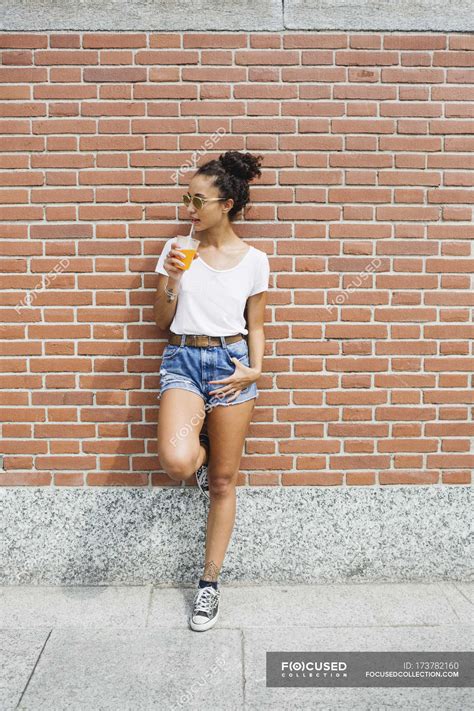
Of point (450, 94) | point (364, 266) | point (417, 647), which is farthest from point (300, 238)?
point (417, 647)

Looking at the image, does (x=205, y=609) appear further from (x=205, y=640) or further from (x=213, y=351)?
(x=213, y=351)

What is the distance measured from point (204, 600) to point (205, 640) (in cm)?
20

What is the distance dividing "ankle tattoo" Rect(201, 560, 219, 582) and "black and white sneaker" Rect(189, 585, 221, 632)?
4 centimetres

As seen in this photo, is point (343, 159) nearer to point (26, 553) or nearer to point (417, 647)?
point (417, 647)

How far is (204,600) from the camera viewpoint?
10.6ft

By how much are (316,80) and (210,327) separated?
1.46 m

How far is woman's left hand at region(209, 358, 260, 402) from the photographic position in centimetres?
325

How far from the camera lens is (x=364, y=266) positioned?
366 centimetres

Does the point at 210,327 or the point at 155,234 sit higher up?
the point at 155,234

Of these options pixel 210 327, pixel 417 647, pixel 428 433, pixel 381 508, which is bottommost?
pixel 417 647

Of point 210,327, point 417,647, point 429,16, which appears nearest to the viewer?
point 417,647

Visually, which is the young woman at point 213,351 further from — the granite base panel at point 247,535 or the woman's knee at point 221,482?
the granite base panel at point 247,535

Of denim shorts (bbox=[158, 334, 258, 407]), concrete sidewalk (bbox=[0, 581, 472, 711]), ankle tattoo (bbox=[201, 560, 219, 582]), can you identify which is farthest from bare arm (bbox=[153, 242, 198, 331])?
concrete sidewalk (bbox=[0, 581, 472, 711])

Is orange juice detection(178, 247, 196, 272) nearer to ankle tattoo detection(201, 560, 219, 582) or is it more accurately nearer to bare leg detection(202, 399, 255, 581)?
bare leg detection(202, 399, 255, 581)
